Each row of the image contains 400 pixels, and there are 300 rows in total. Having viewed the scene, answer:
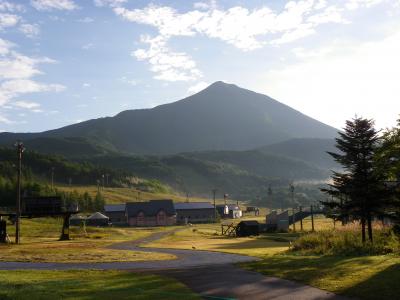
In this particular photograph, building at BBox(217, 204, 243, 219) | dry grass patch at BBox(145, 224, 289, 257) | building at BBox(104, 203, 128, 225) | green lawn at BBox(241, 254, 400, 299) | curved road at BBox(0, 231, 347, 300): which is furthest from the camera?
building at BBox(217, 204, 243, 219)

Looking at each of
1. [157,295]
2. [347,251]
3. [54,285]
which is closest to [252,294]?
[157,295]

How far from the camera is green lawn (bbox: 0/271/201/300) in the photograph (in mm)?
19406

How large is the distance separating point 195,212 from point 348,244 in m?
120

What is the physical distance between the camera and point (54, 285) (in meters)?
22.6

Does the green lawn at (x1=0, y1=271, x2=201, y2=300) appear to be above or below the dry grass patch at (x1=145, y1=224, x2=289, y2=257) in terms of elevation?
above

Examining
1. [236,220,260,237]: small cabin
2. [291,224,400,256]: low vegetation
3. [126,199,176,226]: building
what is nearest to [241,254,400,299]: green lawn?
[291,224,400,256]: low vegetation

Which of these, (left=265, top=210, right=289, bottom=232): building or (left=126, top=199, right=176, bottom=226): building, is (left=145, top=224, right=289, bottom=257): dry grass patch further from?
(left=126, top=199, right=176, bottom=226): building

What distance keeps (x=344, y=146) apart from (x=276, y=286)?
21.4m

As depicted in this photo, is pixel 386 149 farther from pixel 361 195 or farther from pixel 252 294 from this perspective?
pixel 252 294

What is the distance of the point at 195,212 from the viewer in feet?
507

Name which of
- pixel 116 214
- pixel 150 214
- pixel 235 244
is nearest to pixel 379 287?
pixel 235 244

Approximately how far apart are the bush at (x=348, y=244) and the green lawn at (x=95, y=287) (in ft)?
46.7

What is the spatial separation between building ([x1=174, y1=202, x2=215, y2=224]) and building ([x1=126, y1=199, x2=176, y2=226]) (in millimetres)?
12060

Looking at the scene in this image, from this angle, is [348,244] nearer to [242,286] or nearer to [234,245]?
[242,286]
